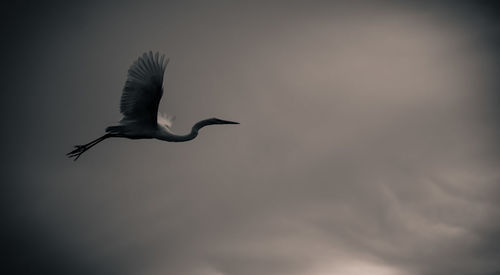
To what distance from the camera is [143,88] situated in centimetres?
2511

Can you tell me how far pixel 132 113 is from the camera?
25938 millimetres

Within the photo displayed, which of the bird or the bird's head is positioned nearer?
the bird

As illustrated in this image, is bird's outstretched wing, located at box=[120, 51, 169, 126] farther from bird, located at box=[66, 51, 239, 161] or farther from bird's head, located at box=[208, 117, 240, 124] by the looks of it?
bird's head, located at box=[208, 117, 240, 124]

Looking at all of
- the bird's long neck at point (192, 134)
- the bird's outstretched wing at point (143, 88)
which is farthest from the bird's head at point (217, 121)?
the bird's outstretched wing at point (143, 88)

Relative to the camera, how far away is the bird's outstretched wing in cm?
2488

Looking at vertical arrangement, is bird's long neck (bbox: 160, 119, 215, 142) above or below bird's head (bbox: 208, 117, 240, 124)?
below

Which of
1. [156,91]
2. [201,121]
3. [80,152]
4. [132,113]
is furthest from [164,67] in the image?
[80,152]

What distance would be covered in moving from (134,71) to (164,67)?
1.35 metres

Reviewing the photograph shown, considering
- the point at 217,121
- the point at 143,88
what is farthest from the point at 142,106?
the point at 217,121

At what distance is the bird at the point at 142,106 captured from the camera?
2491 cm

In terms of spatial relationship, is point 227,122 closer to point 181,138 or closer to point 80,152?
point 181,138

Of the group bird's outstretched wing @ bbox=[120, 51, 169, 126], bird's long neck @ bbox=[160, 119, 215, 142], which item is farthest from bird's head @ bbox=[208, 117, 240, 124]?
bird's outstretched wing @ bbox=[120, 51, 169, 126]

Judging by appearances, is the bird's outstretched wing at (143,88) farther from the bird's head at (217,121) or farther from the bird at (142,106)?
the bird's head at (217,121)

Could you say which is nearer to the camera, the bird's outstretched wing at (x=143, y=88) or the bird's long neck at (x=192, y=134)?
the bird's outstretched wing at (x=143, y=88)
